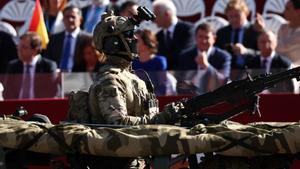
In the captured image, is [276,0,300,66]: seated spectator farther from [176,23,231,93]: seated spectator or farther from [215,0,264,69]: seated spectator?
[176,23,231,93]: seated spectator

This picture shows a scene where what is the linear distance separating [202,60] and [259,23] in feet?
4.09

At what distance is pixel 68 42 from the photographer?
54.8 ft

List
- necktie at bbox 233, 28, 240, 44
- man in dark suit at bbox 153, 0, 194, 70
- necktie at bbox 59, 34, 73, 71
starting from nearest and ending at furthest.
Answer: necktie at bbox 233, 28, 240, 44 < man in dark suit at bbox 153, 0, 194, 70 < necktie at bbox 59, 34, 73, 71

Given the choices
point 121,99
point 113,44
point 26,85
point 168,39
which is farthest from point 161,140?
point 168,39

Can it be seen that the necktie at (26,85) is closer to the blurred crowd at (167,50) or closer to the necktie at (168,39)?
the blurred crowd at (167,50)

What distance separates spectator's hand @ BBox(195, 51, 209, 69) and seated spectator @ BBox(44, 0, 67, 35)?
2.62m

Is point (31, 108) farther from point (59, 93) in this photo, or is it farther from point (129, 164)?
point (129, 164)

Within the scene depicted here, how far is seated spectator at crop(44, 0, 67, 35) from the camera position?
56.9ft

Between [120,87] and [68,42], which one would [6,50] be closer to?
[68,42]

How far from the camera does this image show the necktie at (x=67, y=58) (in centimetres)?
1644

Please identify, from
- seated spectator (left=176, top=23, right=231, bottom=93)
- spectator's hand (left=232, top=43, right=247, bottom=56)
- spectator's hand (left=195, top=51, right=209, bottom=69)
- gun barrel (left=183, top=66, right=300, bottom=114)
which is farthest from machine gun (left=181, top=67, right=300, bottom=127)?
spectator's hand (left=232, top=43, right=247, bottom=56)

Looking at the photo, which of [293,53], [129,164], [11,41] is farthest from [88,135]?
[11,41]

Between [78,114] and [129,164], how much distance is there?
2.75 feet

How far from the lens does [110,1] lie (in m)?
17.5
